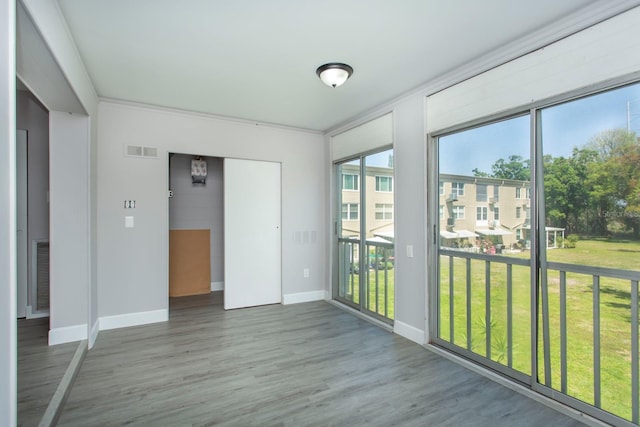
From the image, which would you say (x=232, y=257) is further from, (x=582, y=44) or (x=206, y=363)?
(x=582, y=44)

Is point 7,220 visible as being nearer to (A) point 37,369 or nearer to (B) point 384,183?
(A) point 37,369

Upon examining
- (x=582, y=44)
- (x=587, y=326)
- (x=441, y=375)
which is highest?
(x=582, y=44)

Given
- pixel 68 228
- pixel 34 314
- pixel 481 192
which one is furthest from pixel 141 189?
pixel 481 192

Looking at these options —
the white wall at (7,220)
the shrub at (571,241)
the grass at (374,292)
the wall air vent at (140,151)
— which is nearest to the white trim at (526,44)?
the shrub at (571,241)

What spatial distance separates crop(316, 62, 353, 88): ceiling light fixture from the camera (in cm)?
275

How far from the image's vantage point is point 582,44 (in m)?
2.06

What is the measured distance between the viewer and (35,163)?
156 inches

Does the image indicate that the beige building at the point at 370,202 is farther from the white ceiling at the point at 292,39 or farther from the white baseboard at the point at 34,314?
the white baseboard at the point at 34,314

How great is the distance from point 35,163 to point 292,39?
12.3 ft

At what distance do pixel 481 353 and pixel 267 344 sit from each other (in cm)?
199

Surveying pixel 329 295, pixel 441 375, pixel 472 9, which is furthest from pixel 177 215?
pixel 472 9

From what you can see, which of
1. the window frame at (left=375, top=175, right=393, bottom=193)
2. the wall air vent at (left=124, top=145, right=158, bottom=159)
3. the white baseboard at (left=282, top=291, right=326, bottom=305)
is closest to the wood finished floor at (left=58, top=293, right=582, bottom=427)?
the white baseboard at (left=282, top=291, right=326, bottom=305)

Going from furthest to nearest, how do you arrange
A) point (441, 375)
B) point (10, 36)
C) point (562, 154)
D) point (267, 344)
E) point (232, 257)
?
point (232, 257)
point (267, 344)
point (441, 375)
point (562, 154)
point (10, 36)

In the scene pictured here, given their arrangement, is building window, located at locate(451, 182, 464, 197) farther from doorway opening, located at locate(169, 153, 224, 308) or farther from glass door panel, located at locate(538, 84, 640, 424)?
doorway opening, located at locate(169, 153, 224, 308)
